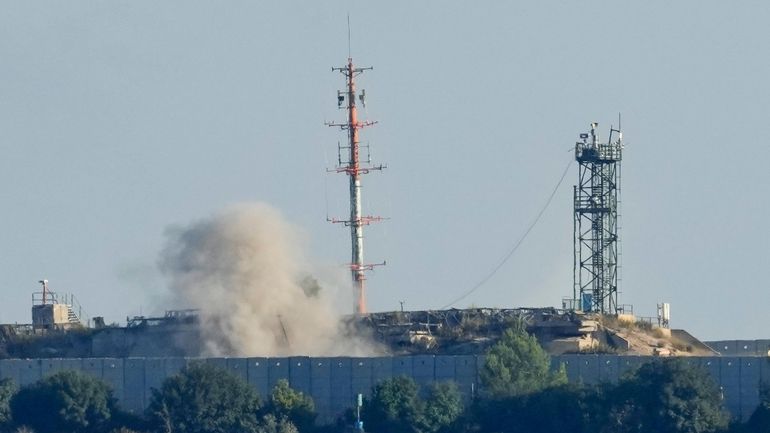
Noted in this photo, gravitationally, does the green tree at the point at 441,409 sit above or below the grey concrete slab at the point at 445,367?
below

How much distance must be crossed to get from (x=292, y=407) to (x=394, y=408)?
4929mm

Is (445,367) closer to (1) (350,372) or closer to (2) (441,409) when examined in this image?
(1) (350,372)

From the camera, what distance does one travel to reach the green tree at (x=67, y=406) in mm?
104812

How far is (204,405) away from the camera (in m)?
103

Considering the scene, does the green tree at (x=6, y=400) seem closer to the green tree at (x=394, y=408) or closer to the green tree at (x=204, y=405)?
the green tree at (x=204, y=405)

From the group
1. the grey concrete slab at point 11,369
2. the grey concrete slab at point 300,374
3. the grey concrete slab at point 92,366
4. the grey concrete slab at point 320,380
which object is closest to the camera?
the grey concrete slab at point 320,380

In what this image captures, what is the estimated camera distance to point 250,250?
391 feet

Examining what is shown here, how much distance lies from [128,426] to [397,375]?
1152 centimetres

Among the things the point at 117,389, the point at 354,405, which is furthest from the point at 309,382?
the point at 117,389

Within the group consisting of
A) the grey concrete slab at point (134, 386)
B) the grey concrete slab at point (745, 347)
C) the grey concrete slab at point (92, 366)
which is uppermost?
the grey concrete slab at point (745, 347)

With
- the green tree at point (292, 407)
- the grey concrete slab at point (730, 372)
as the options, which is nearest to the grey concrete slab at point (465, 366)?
the green tree at point (292, 407)

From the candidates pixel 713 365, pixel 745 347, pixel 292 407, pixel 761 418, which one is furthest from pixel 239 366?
pixel 745 347

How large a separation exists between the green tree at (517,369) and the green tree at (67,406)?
636 inches

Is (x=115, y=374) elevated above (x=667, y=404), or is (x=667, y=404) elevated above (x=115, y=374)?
(x=115, y=374)
